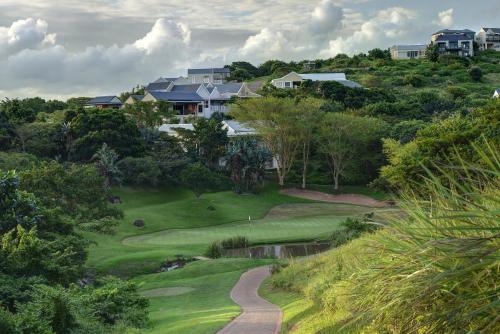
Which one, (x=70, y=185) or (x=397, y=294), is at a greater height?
(x=397, y=294)

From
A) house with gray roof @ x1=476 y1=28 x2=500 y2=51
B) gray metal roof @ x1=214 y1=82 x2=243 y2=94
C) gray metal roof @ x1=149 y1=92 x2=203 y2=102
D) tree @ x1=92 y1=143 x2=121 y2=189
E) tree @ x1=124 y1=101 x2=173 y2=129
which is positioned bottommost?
tree @ x1=92 y1=143 x2=121 y2=189

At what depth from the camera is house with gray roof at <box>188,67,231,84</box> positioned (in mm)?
146250

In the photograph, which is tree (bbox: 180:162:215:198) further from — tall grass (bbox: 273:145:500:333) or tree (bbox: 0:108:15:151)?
tall grass (bbox: 273:145:500:333)

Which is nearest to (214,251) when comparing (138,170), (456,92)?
(138,170)

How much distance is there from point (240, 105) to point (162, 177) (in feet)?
47.7

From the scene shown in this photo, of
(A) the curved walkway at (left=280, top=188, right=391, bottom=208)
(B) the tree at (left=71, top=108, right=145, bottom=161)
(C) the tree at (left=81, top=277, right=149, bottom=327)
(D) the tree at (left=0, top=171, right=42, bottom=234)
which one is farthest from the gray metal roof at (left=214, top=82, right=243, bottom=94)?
(C) the tree at (left=81, top=277, right=149, bottom=327)

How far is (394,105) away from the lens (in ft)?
268

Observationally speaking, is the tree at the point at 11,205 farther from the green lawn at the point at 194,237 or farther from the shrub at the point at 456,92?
the shrub at the point at 456,92

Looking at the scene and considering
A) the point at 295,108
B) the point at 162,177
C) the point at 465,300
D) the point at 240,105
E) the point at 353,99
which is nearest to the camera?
the point at 465,300

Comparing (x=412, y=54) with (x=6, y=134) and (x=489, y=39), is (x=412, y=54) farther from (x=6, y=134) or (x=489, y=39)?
(x=6, y=134)

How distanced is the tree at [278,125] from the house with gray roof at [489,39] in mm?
106136

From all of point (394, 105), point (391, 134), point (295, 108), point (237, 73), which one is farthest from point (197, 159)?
point (237, 73)

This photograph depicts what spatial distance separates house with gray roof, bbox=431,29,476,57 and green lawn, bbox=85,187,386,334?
92.5 meters

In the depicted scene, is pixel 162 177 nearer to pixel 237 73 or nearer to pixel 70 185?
pixel 70 185
